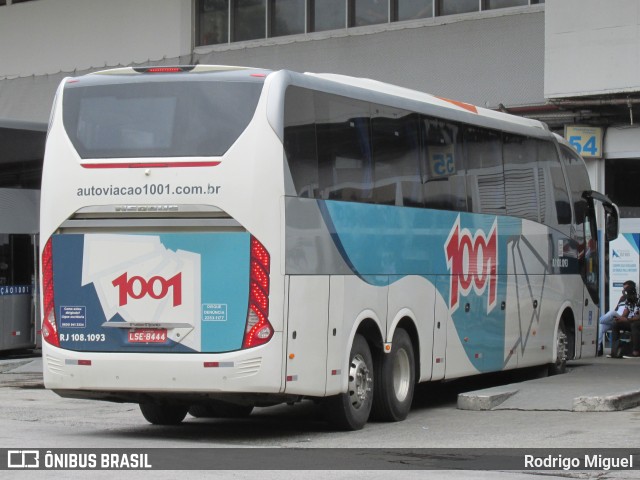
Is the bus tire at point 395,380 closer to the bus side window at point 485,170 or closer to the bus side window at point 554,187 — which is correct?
the bus side window at point 485,170

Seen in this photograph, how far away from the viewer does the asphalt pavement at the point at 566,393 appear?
15.1 meters

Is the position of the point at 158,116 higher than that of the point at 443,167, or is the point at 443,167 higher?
the point at 158,116

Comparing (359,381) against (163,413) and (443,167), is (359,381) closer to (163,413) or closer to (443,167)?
(163,413)

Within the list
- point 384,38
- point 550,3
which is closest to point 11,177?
point 384,38

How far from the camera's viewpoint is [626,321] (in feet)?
81.5

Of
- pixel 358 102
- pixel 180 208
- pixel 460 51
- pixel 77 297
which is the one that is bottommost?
pixel 77 297

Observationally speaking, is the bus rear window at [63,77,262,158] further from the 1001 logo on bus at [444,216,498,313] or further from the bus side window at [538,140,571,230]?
the bus side window at [538,140,571,230]

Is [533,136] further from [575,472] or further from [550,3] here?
[575,472]

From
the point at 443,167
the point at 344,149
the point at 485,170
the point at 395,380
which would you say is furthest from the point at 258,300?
the point at 485,170

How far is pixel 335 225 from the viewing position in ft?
44.1

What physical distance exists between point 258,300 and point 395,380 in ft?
9.62

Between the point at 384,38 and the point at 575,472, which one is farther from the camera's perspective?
the point at 384,38

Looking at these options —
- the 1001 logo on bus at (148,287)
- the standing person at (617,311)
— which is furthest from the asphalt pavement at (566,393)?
the 1001 logo on bus at (148,287)

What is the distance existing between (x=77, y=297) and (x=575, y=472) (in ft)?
17.0
